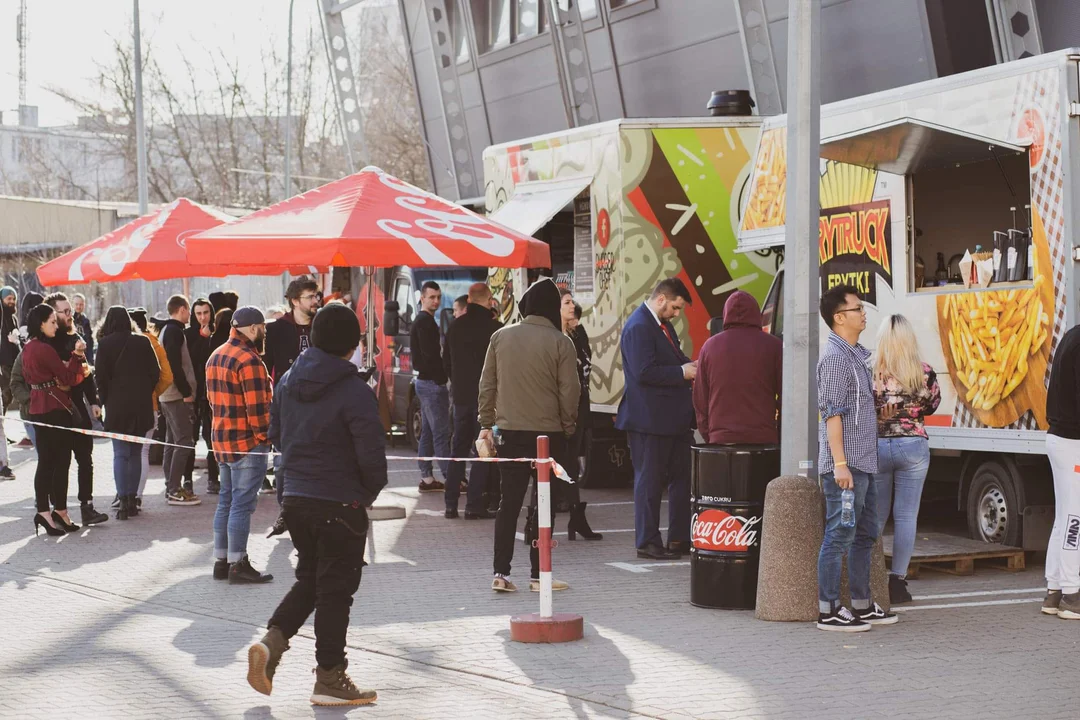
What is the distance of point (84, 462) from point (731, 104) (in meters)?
6.85

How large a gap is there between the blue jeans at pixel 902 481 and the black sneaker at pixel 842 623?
0.70 metres

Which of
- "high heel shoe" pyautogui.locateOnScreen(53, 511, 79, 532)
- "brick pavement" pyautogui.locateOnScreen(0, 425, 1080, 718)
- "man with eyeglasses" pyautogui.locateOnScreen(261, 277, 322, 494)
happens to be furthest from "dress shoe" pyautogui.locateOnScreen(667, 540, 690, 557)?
"high heel shoe" pyautogui.locateOnScreen(53, 511, 79, 532)

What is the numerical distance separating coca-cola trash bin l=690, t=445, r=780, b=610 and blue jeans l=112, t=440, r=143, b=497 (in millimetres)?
6266

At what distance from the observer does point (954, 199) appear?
43.0 feet

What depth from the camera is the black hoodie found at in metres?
6.95

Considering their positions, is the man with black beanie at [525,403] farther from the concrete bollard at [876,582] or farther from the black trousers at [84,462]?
the black trousers at [84,462]

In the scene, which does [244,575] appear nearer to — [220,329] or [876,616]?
[876,616]

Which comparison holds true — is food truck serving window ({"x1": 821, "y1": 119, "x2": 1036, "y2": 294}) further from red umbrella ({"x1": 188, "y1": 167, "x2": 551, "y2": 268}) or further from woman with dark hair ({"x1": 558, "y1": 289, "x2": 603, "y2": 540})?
red umbrella ({"x1": 188, "y1": 167, "x2": 551, "y2": 268})

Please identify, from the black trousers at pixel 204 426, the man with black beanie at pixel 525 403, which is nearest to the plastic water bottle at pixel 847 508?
the man with black beanie at pixel 525 403

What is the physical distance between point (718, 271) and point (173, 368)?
513 cm

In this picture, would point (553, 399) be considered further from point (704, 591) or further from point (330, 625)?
point (330, 625)

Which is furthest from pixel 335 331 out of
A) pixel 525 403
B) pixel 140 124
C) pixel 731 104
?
pixel 140 124

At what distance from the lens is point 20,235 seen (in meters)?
52.6

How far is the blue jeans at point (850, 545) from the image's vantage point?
27.8ft
